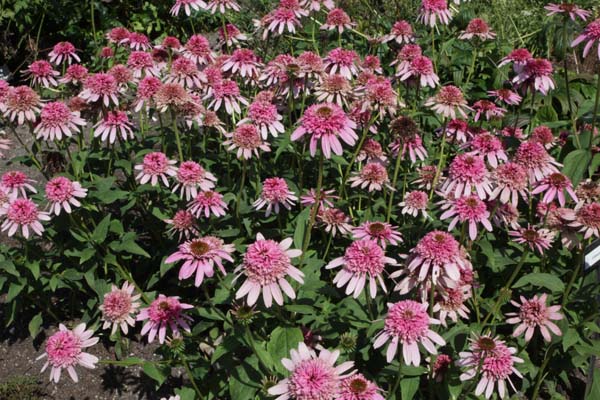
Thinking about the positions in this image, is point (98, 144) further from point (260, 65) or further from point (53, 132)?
point (260, 65)

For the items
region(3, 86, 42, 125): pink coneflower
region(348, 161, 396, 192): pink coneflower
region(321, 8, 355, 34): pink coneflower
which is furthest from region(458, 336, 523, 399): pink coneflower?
region(3, 86, 42, 125): pink coneflower

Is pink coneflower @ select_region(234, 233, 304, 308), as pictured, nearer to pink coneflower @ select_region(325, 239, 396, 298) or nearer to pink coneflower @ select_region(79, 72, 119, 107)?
pink coneflower @ select_region(325, 239, 396, 298)

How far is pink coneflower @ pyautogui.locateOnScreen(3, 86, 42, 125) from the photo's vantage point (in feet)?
10.2

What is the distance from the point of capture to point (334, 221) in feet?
9.45

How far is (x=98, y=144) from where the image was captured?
3.46m

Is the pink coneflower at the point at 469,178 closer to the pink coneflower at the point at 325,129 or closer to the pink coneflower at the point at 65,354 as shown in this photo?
the pink coneflower at the point at 325,129

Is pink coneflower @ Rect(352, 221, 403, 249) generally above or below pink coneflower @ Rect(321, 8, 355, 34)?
below

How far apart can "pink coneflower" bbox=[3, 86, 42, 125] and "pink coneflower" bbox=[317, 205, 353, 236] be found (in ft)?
5.36

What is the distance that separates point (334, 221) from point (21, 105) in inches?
69.2

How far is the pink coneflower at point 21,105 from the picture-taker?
3.11 meters

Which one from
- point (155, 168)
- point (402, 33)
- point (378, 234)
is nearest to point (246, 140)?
point (155, 168)

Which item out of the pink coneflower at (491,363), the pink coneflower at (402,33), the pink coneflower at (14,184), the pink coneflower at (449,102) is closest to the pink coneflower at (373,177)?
the pink coneflower at (449,102)

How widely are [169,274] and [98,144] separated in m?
0.87

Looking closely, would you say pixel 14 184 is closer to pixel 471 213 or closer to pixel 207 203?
pixel 207 203
